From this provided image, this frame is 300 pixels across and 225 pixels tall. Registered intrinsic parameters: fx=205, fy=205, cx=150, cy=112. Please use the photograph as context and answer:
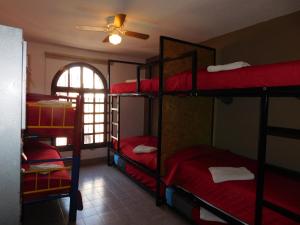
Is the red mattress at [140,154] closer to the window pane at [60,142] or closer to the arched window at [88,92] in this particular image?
the arched window at [88,92]

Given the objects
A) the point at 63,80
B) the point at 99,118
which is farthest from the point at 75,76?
the point at 99,118

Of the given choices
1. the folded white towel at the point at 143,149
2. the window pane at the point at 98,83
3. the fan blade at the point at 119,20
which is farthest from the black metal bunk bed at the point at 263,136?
the window pane at the point at 98,83

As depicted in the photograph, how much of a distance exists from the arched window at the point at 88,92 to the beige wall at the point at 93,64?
14cm

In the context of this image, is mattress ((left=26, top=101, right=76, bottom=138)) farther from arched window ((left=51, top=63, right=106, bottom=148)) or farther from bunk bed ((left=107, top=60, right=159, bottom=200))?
arched window ((left=51, top=63, right=106, bottom=148))

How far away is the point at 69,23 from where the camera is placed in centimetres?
295

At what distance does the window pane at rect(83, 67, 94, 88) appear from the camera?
178 inches

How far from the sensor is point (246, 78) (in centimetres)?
173

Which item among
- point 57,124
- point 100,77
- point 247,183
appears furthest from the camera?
point 100,77

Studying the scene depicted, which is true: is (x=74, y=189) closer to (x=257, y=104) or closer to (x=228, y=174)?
(x=228, y=174)

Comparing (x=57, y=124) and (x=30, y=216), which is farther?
(x=30, y=216)

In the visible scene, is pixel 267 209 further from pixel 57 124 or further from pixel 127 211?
pixel 57 124

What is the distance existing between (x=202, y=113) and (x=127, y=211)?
1.84 meters

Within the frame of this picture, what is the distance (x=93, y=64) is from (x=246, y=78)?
356 cm

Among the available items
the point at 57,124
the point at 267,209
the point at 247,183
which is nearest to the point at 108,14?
the point at 57,124
